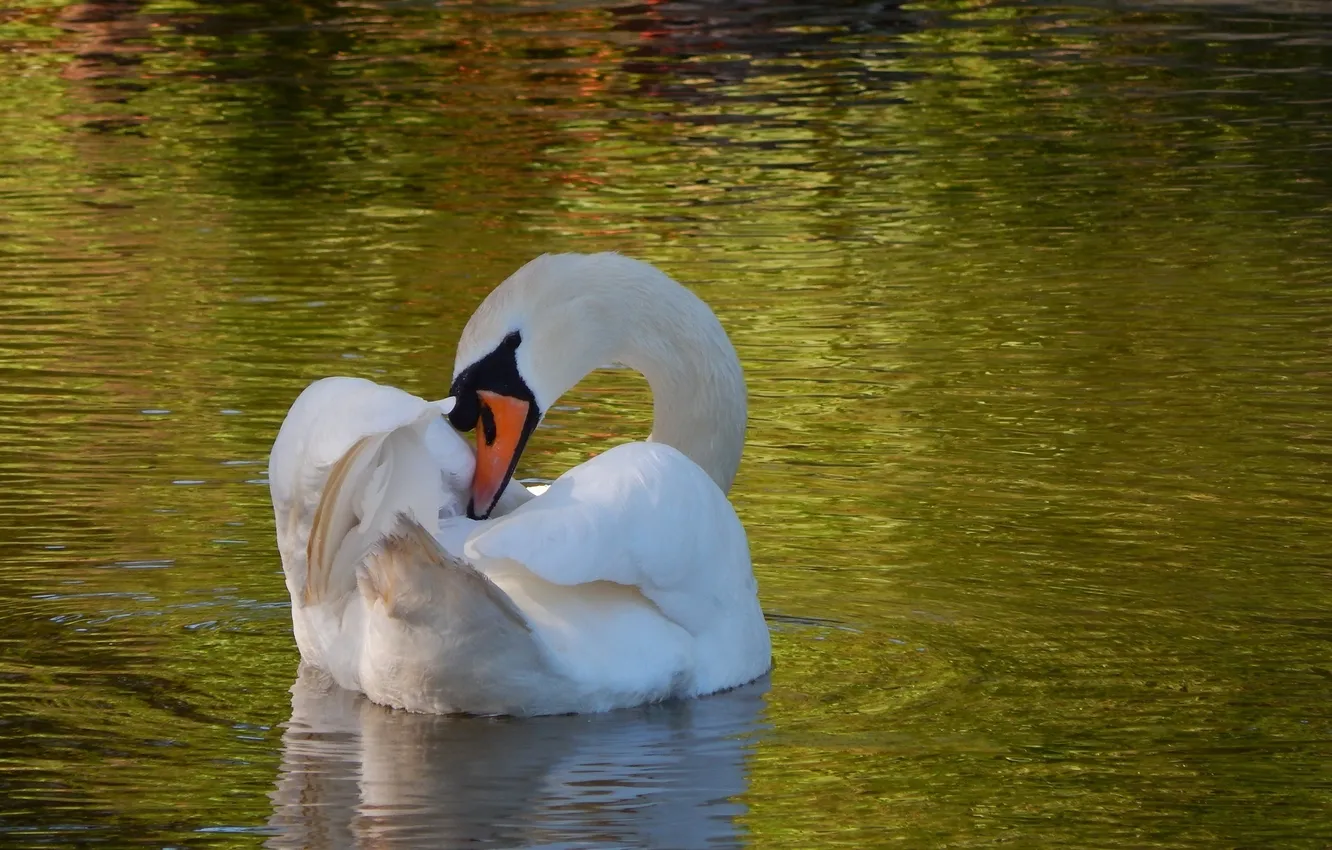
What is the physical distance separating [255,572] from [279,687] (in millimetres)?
1063

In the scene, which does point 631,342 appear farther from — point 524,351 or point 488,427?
point 488,427

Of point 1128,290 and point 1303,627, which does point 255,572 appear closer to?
point 1303,627

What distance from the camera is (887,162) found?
51.1 feet

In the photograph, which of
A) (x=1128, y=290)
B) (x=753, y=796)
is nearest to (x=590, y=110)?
(x=1128, y=290)

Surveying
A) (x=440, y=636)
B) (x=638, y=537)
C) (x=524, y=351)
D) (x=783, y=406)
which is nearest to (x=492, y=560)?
(x=440, y=636)

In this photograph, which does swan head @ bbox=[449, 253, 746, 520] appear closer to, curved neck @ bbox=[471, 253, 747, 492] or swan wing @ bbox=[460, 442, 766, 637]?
curved neck @ bbox=[471, 253, 747, 492]

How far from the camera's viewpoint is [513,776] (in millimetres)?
5418

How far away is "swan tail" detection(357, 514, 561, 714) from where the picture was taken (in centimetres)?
538

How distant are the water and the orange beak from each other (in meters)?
0.56

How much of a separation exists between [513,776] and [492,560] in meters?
0.49

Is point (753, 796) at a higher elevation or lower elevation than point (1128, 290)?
higher

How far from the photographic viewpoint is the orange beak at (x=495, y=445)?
6234 mm

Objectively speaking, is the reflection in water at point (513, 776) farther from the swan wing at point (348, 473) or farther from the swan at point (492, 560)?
the swan wing at point (348, 473)

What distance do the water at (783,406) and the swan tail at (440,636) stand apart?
0.35 ft
